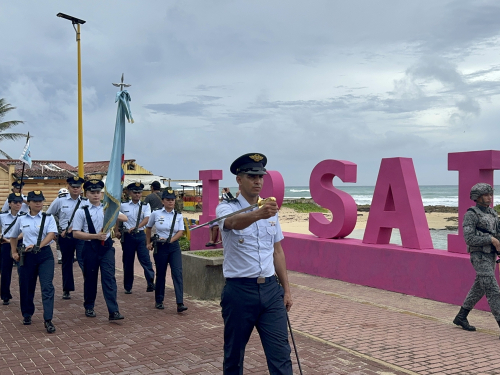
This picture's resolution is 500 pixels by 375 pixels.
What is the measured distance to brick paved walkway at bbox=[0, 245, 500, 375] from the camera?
18.6 ft

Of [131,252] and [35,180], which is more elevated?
[35,180]

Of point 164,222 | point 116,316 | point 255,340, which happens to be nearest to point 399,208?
point 164,222

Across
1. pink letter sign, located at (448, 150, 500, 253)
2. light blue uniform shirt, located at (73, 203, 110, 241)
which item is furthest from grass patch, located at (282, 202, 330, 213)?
light blue uniform shirt, located at (73, 203, 110, 241)

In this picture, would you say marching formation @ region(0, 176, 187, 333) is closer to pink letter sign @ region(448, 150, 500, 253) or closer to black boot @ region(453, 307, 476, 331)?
black boot @ region(453, 307, 476, 331)

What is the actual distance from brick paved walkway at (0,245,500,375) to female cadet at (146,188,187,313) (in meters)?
0.39

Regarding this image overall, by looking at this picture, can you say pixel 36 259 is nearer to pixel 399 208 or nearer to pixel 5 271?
pixel 5 271

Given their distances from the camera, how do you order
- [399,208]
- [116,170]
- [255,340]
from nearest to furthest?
[255,340], [116,170], [399,208]

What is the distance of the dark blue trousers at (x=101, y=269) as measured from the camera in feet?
25.3

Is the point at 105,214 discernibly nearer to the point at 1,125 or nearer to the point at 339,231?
the point at 339,231

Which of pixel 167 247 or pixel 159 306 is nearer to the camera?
pixel 167 247

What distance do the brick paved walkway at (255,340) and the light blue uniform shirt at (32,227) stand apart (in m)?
1.21

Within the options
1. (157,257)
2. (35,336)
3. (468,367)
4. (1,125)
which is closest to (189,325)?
(157,257)

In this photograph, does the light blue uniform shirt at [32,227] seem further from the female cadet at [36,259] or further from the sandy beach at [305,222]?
the sandy beach at [305,222]

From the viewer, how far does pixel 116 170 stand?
8.20 m
